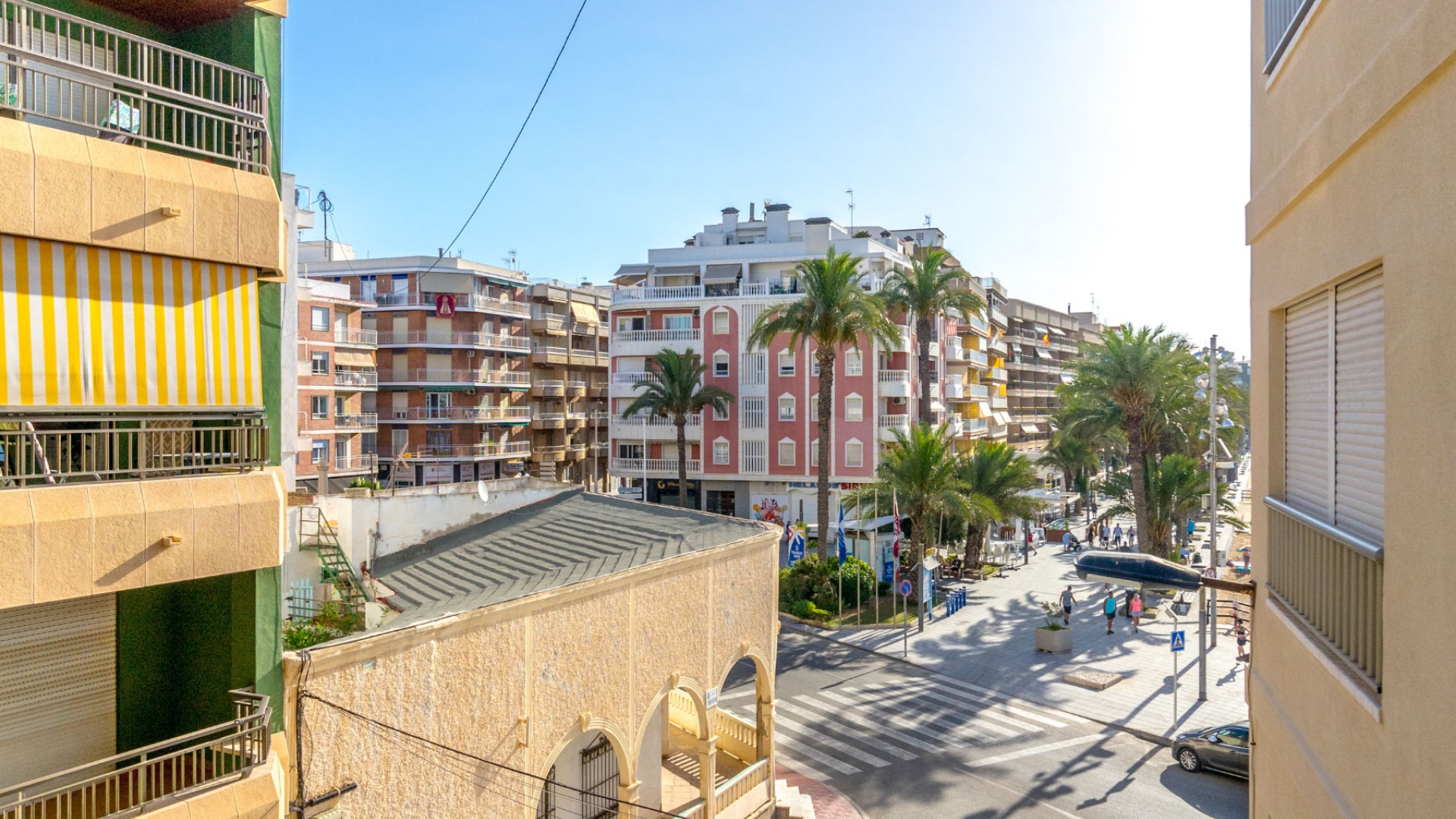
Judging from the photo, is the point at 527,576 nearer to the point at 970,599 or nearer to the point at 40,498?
the point at 40,498

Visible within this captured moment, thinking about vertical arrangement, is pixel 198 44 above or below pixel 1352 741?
above

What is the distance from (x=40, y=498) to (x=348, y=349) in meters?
40.6

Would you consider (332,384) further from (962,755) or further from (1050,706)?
(1050,706)

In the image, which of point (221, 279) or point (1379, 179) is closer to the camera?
point (1379, 179)

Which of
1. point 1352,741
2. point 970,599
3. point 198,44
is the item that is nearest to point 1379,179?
point 1352,741

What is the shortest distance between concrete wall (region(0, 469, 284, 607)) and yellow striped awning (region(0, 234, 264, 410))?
0.63 metres

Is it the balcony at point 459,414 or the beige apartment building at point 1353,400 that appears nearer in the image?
the beige apartment building at point 1353,400

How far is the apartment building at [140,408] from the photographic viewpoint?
239 inches

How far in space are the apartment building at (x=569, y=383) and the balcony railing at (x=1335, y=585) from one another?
5137 centimetres

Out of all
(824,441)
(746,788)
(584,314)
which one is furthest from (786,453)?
(746,788)

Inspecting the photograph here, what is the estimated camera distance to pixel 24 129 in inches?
237

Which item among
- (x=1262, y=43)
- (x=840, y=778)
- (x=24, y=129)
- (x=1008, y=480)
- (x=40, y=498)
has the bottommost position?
(x=840, y=778)

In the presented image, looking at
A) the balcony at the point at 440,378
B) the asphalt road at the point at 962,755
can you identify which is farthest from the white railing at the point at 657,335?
the asphalt road at the point at 962,755

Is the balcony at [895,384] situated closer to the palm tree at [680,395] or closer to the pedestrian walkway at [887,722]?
the palm tree at [680,395]
